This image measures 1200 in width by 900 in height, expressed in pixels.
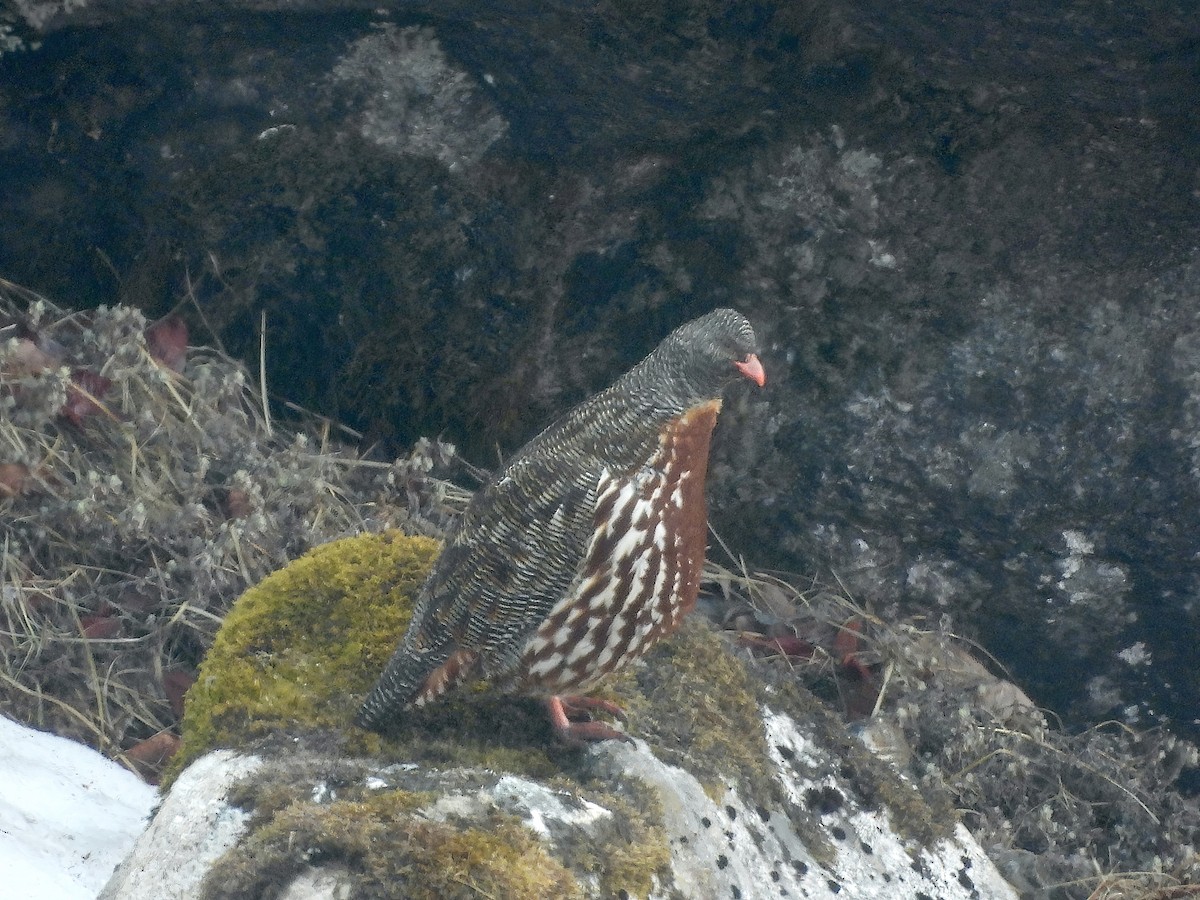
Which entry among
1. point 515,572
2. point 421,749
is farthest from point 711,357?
point 421,749

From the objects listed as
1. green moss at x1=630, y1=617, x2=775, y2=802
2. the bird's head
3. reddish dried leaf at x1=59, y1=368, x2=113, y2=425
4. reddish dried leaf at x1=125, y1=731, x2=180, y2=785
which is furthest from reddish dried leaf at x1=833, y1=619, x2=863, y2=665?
reddish dried leaf at x1=59, y1=368, x2=113, y2=425

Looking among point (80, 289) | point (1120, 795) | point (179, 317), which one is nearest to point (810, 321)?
point (1120, 795)

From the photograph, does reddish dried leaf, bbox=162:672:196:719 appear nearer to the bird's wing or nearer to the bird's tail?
the bird's tail

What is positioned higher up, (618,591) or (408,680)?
(618,591)

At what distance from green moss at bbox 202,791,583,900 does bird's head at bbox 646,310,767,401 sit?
1.49 meters

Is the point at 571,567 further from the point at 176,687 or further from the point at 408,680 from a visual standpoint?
the point at 176,687

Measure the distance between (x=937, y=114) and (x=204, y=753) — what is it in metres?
3.23

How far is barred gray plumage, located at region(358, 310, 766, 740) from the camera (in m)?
3.52

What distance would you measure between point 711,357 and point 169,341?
2.61 m

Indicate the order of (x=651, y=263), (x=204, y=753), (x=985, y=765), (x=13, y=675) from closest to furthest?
(x=204, y=753) < (x=13, y=675) < (x=985, y=765) < (x=651, y=263)

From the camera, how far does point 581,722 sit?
3650 millimetres

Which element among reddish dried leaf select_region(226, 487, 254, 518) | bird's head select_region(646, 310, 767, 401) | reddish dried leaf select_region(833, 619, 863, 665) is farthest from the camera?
reddish dried leaf select_region(833, 619, 863, 665)

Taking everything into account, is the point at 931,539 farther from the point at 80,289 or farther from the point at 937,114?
the point at 80,289

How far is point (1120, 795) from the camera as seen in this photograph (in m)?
4.65
